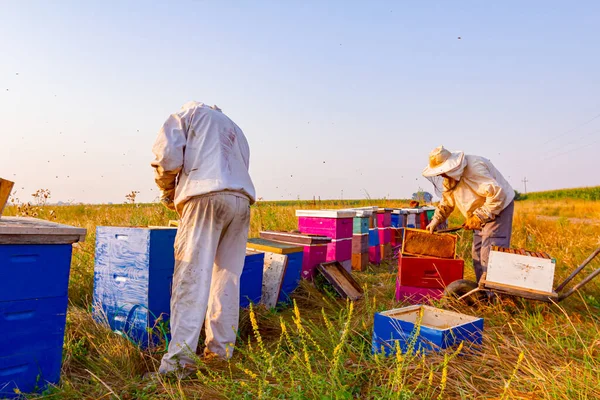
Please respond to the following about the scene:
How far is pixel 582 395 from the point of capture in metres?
2.17

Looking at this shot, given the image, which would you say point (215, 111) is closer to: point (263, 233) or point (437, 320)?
point (437, 320)

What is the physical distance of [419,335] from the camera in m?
2.91

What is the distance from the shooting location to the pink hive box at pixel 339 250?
6.45m

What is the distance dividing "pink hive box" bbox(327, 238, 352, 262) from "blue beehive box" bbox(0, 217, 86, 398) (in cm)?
402

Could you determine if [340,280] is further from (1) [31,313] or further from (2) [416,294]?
(1) [31,313]

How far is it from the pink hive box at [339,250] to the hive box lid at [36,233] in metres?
3.99

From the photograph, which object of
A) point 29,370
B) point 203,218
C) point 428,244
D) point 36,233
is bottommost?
point 29,370

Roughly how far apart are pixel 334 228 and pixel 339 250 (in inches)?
13.0

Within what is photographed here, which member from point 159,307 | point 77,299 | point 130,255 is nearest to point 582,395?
point 159,307

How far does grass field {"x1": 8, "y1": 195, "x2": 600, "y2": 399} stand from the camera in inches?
92.0

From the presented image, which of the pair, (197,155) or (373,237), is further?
(373,237)

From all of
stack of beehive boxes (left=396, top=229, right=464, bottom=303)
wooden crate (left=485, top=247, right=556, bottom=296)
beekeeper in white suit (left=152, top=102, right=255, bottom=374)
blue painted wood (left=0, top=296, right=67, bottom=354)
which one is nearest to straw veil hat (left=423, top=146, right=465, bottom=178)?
stack of beehive boxes (left=396, top=229, right=464, bottom=303)

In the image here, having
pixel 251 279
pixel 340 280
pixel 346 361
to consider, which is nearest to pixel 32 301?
pixel 346 361

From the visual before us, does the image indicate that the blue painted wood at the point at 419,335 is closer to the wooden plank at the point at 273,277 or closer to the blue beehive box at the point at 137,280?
the blue beehive box at the point at 137,280
